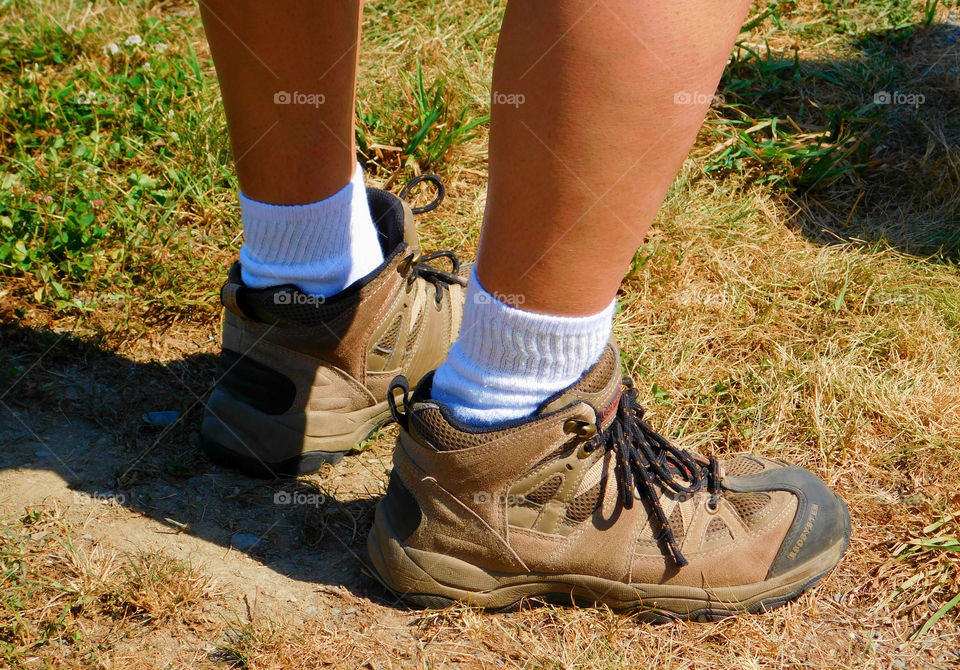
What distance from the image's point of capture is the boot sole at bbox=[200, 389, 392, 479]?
1862 mm

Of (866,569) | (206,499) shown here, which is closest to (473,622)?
(206,499)

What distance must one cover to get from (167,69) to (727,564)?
2.65 metres

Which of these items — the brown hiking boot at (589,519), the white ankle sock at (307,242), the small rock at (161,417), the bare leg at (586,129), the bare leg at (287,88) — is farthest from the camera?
the small rock at (161,417)

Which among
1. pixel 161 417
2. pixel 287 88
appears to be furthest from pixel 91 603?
pixel 287 88

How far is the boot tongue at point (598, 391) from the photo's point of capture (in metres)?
1.46

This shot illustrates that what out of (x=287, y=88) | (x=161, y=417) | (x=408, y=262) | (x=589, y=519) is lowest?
(x=161, y=417)

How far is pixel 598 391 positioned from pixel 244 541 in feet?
2.66

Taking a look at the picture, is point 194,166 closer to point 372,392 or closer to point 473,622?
point 372,392

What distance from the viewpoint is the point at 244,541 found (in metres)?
1.76

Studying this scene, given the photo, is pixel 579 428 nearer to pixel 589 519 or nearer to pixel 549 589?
pixel 589 519

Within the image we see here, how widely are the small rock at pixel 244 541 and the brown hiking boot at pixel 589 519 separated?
10.9 inches

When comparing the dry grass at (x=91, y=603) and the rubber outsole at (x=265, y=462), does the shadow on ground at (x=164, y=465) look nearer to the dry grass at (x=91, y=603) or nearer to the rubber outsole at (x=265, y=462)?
the rubber outsole at (x=265, y=462)

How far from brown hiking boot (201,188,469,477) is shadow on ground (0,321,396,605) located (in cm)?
8

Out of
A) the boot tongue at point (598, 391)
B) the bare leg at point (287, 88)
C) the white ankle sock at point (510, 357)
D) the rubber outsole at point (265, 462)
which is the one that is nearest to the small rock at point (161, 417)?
the rubber outsole at point (265, 462)
